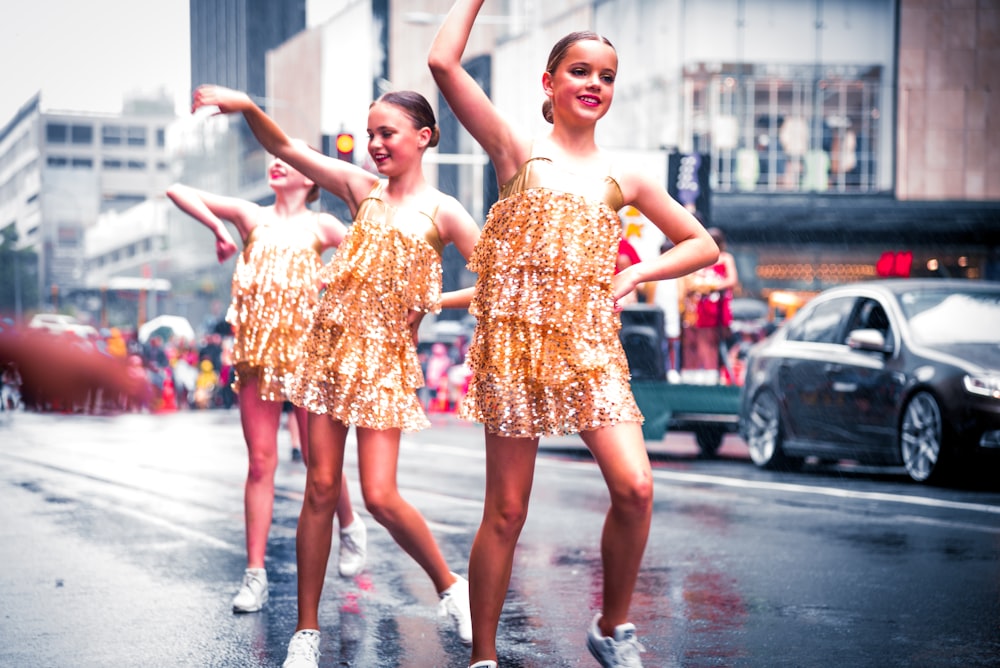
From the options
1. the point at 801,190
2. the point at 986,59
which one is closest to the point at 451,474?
the point at 801,190

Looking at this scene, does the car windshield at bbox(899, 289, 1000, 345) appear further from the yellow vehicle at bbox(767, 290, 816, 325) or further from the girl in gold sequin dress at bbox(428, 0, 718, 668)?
the yellow vehicle at bbox(767, 290, 816, 325)

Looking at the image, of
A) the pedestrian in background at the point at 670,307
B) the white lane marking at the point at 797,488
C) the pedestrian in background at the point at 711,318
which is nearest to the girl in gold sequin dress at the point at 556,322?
the white lane marking at the point at 797,488

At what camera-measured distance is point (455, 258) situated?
180 feet

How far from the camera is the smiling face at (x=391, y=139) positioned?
15.4 ft

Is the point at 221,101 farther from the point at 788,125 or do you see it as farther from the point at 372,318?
the point at 788,125

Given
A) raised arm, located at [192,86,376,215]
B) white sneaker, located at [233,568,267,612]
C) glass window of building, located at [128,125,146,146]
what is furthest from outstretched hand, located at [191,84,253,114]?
glass window of building, located at [128,125,146,146]

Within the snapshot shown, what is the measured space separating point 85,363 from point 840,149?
66.0 feet

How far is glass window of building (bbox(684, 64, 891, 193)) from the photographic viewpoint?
37.2 meters

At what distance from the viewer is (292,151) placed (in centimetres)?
486

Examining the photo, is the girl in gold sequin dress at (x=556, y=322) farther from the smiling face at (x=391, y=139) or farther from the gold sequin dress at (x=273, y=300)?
the gold sequin dress at (x=273, y=300)

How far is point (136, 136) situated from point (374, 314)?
150m

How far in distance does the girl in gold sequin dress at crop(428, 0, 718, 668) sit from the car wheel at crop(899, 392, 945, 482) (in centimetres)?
721

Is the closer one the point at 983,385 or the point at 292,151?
the point at 292,151

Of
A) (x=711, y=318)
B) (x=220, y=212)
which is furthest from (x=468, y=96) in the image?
(x=711, y=318)
